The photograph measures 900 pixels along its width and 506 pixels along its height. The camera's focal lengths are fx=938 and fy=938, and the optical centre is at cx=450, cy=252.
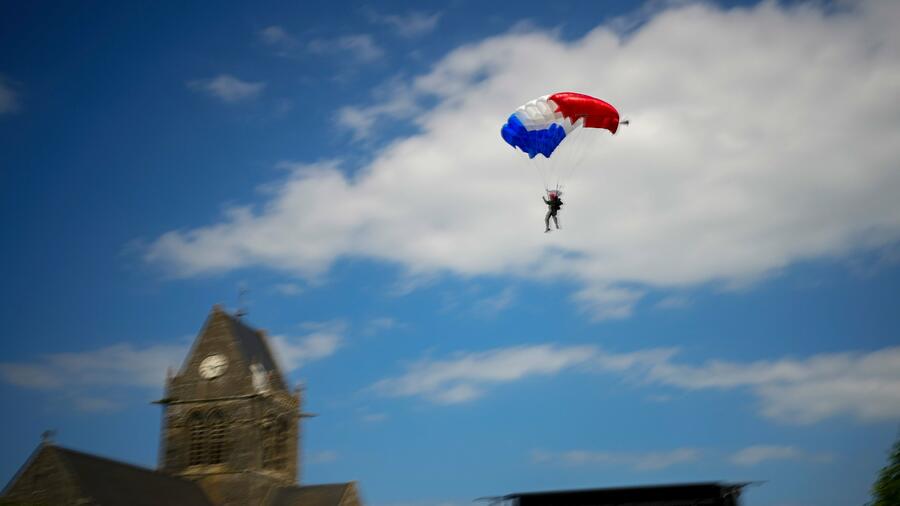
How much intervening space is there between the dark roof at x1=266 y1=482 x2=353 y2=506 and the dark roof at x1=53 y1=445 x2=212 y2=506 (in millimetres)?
4385

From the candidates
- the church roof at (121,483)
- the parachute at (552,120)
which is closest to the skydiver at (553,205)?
the parachute at (552,120)

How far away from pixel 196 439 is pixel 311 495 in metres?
7.66

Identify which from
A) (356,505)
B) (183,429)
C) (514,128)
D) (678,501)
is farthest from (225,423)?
→ (678,501)

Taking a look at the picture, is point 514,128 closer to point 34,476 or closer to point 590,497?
point 590,497

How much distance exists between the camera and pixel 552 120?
1411 inches

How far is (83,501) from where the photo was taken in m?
43.1

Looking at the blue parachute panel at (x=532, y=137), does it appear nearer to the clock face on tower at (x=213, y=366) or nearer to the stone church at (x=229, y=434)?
the stone church at (x=229, y=434)

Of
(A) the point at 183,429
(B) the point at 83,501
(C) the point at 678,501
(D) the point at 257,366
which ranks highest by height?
(D) the point at 257,366

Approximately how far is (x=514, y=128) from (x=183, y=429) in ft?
103

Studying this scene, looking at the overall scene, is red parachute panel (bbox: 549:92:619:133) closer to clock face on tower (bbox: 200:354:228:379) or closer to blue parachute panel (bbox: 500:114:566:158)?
blue parachute panel (bbox: 500:114:566:158)

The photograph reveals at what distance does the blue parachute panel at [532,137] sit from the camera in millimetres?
36062

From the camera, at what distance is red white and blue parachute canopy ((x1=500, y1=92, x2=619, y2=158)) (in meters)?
35.8

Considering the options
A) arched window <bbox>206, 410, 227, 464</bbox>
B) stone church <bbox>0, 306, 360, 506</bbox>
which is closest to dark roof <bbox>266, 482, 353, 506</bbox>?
stone church <bbox>0, 306, 360, 506</bbox>

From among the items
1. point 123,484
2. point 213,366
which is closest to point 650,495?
point 123,484
